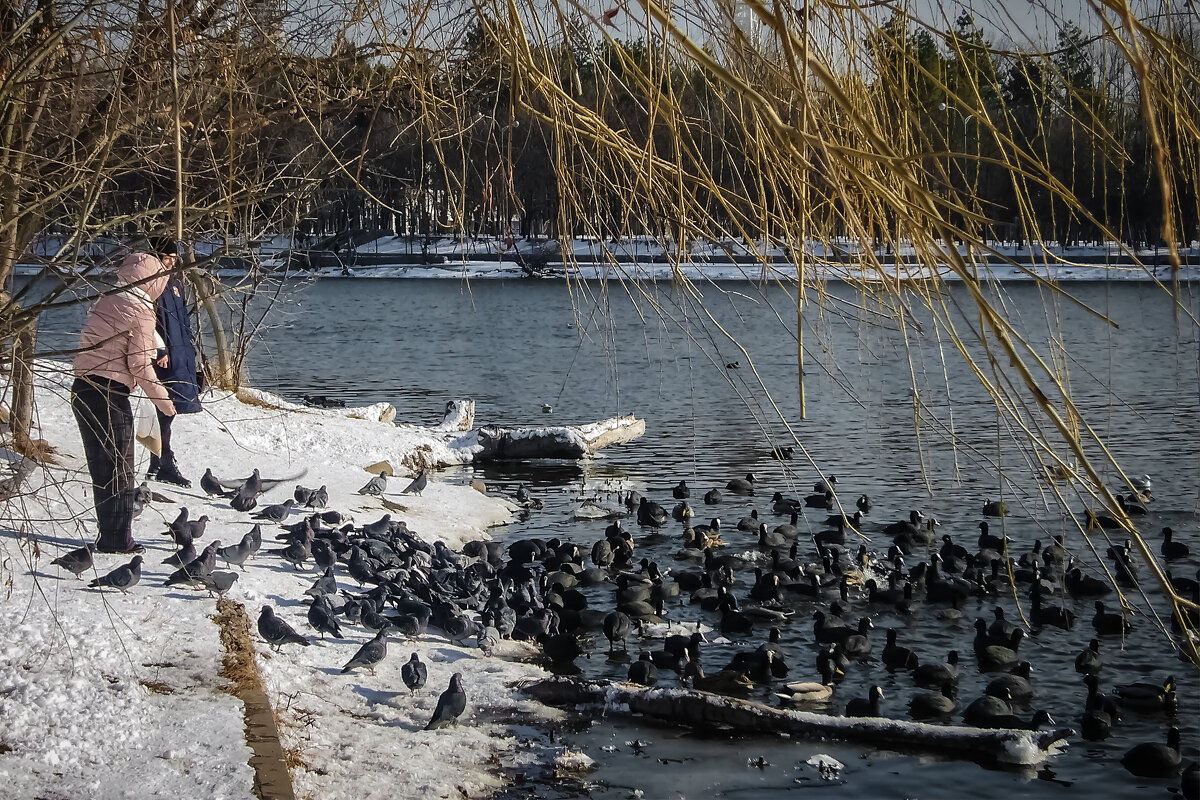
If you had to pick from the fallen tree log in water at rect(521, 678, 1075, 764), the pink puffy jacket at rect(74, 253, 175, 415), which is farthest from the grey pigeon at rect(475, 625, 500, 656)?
the pink puffy jacket at rect(74, 253, 175, 415)

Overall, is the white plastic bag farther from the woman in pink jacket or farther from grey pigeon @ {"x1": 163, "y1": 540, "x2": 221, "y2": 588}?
grey pigeon @ {"x1": 163, "y1": 540, "x2": 221, "y2": 588}

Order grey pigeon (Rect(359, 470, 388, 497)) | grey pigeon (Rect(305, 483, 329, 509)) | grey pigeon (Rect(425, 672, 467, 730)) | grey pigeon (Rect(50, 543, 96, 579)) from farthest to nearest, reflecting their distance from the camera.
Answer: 1. grey pigeon (Rect(359, 470, 388, 497))
2. grey pigeon (Rect(305, 483, 329, 509))
3. grey pigeon (Rect(50, 543, 96, 579))
4. grey pigeon (Rect(425, 672, 467, 730))

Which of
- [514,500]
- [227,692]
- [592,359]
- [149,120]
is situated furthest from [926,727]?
[592,359]

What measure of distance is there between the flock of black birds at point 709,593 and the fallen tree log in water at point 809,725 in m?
0.34

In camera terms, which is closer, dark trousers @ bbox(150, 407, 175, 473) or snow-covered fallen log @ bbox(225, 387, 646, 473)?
dark trousers @ bbox(150, 407, 175, 473)

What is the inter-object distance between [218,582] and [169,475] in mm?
2891

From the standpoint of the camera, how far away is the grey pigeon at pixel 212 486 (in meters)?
8.49

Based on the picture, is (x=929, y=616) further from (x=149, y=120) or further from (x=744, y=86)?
(x=744, y=86)

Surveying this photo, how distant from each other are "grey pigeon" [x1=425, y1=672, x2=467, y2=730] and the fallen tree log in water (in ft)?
2.18

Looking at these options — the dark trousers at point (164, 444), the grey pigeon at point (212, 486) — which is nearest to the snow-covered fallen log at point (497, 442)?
the dark trousers at point (164, 444)

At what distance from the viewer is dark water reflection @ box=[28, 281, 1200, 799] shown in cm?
273

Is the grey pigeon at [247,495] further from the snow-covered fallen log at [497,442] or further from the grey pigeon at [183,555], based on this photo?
the snow-covered fallen log at [497,442]

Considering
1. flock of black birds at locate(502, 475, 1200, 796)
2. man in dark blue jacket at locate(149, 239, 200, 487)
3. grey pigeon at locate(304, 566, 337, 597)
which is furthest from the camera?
grey pigeon at locate(304, 566, 337, 597)

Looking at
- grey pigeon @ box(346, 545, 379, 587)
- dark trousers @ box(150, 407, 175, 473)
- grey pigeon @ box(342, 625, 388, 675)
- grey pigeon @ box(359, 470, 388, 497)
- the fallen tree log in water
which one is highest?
dark trousers @ box(150, 407, 175, 473)
